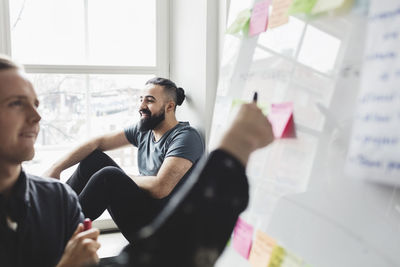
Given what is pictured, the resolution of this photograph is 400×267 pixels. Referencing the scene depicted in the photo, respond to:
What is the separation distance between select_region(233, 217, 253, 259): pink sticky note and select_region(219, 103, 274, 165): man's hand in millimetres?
394

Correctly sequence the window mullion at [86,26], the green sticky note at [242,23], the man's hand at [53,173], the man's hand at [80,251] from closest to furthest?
the man's hand at [80,251], the green sticky note at [242,23], the man's hand at [53,173], the window mullion at [86,26]

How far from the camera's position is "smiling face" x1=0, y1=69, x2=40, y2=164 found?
0.88 m

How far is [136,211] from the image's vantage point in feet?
6.29

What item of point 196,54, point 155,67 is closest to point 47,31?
point 155,67

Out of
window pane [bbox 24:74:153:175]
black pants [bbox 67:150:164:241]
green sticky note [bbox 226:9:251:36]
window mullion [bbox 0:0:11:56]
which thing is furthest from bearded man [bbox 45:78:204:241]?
green sticky note [bbox 226:9:251:36]

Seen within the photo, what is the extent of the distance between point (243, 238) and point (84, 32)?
1.93 m

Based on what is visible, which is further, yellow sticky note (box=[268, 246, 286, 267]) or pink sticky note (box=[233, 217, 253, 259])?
pink sticky note (box=[233, 217, 253, 259])

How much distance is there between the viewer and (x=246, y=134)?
0.55 metres

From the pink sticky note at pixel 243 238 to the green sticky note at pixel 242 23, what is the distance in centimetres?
53

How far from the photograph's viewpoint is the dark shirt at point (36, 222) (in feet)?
2.81

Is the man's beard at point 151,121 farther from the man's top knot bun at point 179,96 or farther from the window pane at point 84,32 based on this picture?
the window pane at point 84,32

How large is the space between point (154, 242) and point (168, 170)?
56.7 inches

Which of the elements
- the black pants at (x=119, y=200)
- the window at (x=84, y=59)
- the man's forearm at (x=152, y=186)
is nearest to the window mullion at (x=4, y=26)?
the window at (x=84, y=59)

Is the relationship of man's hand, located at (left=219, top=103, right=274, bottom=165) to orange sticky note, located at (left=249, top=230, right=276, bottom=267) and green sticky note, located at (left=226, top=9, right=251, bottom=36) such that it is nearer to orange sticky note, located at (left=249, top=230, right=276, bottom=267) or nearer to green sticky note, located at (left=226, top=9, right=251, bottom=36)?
orange sticky note, located at (left=249, top=230, right=276, bottom=267)
